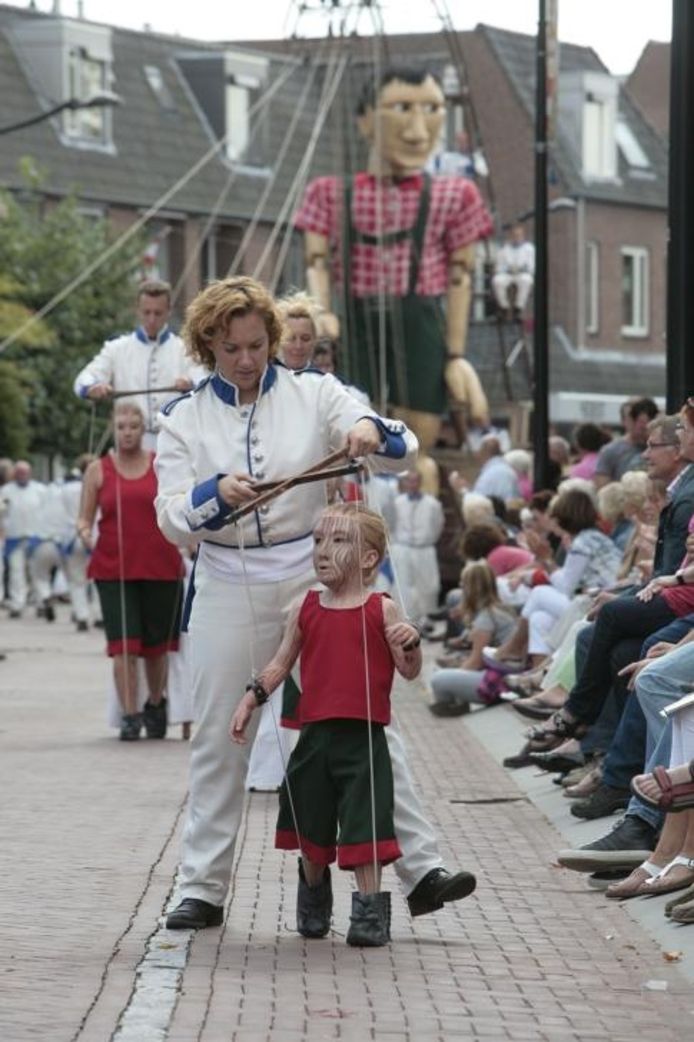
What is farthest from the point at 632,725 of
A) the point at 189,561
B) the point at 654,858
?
the point at 189,561

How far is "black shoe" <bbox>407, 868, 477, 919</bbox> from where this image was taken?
30.4 feet

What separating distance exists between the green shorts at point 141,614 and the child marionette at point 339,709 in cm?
750

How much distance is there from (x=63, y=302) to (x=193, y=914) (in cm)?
4060

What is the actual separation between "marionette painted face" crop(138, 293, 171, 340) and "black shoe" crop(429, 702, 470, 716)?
3591mm

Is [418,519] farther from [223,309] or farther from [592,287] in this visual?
[592,287]

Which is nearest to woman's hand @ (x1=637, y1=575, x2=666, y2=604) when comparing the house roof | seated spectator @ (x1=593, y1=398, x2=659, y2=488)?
seated spectator @ (x1=593, y1=398, x2=659, y2=488)

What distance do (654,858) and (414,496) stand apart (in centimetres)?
2158

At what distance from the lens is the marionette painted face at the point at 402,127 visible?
3061 centimetres

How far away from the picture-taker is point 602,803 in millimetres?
12391

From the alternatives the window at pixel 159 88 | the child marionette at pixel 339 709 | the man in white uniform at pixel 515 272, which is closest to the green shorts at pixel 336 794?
the child marionette at pixel 339 709

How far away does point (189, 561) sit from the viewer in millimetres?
17062

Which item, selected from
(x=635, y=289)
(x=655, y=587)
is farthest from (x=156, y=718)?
(x=635, y=289)

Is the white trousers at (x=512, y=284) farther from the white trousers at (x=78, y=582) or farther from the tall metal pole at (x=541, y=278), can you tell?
the tall metal pole at (x=541, y=278)

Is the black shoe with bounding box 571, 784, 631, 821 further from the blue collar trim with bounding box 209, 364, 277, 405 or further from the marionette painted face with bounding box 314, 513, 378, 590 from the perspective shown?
the blue collar trim with bounding box 209, 364, 277, 405
